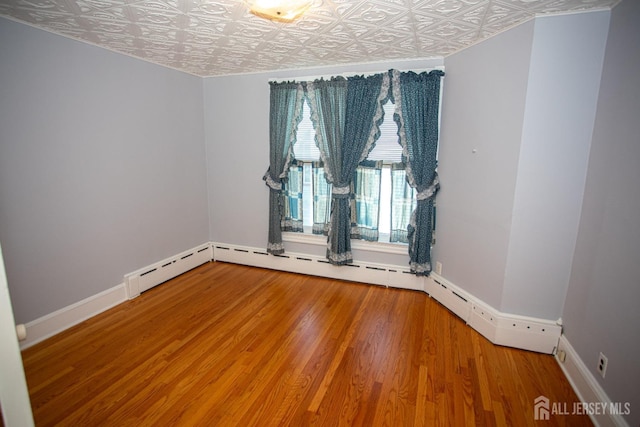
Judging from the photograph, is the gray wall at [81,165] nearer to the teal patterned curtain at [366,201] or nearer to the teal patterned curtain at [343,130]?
the teal patterned curtain at [343,130]

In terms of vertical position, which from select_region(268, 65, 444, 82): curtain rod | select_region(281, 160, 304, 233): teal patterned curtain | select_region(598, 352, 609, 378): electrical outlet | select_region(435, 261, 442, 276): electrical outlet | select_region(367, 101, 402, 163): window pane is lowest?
select_region(598, 352, 609, 378): electrical outlet

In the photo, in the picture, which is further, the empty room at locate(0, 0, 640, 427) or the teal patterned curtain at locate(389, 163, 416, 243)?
the teal patterned curtain at locate(389, 163, 416, 243)

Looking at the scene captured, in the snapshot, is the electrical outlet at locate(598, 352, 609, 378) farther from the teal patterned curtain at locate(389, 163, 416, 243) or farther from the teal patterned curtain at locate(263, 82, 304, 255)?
the teal patterned curtain at locate(263, 82, 304, 255)

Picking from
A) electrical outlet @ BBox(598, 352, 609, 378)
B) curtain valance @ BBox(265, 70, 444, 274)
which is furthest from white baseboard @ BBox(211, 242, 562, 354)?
electrical outlet @ BBox(598, 352, 609, 378)

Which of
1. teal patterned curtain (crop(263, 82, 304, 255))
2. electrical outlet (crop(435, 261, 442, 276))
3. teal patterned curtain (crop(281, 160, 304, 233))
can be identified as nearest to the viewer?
electrical outlet (crop(435, 261, 442, 276))

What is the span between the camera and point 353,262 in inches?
147

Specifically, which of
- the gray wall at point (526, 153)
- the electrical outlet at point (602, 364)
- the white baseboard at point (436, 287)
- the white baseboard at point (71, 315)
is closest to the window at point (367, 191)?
the white baseboard at point (436, 287)

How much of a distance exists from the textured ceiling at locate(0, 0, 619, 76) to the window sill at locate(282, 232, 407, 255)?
2.04 m

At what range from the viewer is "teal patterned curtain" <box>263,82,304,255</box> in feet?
12.0

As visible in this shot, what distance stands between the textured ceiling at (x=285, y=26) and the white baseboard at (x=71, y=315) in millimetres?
2350

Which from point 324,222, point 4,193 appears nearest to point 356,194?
point 324,222

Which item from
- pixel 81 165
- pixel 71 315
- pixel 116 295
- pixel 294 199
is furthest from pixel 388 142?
pixel 71 315

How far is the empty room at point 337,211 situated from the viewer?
1930 mm

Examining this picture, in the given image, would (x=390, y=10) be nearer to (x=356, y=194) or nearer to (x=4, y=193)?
(x=356, y=194)
